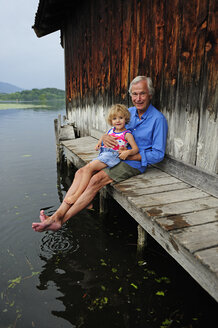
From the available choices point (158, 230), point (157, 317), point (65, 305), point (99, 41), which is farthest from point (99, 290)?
point (99, 41)

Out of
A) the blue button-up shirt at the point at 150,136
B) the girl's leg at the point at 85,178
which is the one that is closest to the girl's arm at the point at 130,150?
the blue button-up shirt at the point at 150,136

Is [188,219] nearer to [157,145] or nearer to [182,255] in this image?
[182,255]

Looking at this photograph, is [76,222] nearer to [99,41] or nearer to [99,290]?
[99,290]

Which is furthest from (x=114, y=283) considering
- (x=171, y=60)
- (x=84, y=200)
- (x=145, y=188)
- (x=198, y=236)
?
(x=171, y=60)

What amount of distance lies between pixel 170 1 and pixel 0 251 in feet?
13.7

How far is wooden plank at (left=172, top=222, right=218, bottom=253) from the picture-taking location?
190cm

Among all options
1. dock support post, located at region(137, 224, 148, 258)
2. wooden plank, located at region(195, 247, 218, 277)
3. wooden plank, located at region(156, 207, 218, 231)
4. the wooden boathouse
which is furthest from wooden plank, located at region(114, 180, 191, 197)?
wooden plank, located at region(195, 247, 218, 277)

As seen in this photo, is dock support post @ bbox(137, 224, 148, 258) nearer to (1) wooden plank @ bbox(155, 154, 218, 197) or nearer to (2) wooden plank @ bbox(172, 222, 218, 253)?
(1) wooden plank @ bbox(155, 154, 218, 197)

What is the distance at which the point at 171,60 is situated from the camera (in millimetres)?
3248

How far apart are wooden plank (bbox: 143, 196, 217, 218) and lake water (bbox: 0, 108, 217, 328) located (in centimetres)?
102

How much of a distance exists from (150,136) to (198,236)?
178 cm

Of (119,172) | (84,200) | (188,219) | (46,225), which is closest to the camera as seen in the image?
(188,219)

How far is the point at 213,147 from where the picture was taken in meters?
2.73

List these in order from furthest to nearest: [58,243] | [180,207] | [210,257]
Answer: [58,243] < [180,207] < [210,257]
